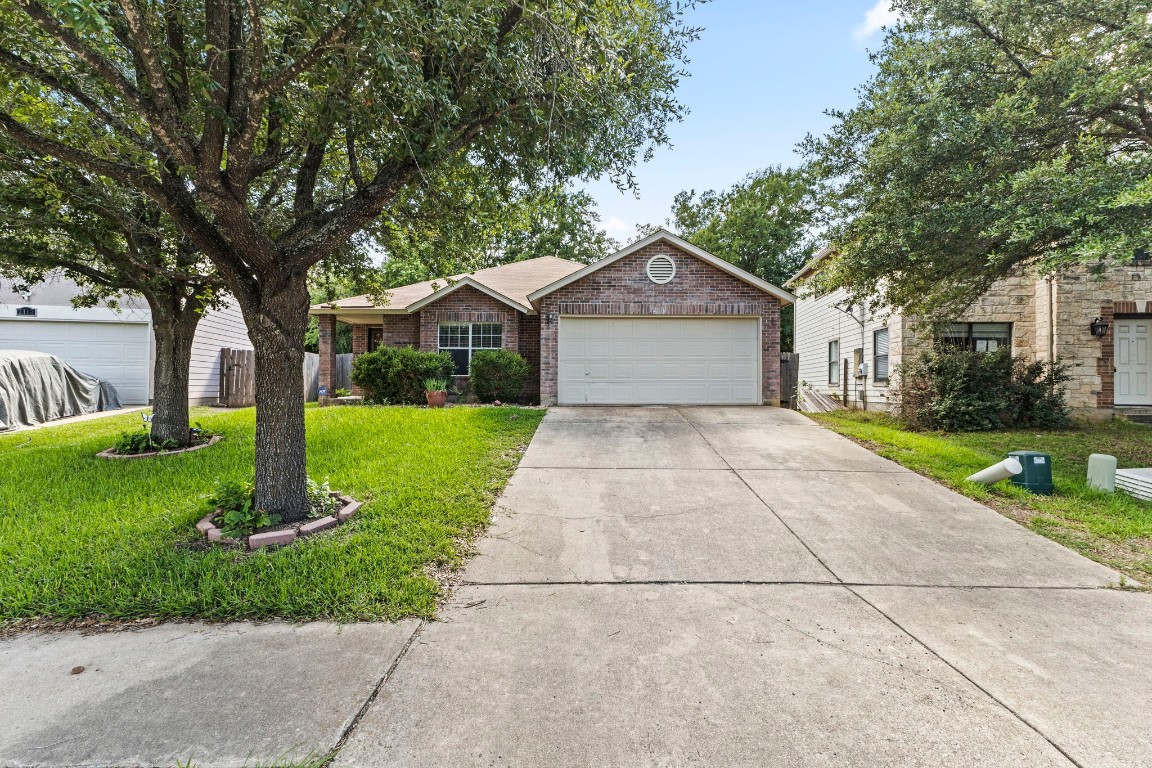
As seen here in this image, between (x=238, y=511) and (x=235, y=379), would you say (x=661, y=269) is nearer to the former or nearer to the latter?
(x=238, y=511)

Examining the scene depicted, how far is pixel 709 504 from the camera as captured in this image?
5242mm

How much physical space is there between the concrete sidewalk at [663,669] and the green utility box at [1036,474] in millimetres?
1841

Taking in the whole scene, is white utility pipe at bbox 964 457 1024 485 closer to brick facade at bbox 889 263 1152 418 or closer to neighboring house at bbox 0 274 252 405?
brick facade at bbox 889 263 1152 418

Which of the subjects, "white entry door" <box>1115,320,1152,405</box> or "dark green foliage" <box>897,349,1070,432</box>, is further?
"white entry door" <box>1115,320,1152,405</box>

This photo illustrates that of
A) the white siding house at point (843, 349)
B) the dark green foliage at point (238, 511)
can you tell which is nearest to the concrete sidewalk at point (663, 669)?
the dark green foliage at point (238, 511)

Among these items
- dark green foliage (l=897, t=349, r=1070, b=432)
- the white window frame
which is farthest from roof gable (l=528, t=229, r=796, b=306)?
dark green foliage (l=897, t=349, r=1070, b=432)

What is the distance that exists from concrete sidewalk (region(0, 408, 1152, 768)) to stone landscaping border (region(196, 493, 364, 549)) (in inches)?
39.1

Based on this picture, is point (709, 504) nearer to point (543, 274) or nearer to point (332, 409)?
point (332, 409)

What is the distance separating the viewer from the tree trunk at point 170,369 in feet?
A: 24.3

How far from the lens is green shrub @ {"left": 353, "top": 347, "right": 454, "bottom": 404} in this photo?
12.9m

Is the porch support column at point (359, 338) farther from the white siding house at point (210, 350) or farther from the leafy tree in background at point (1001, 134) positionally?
the leafy tree in background at point (1001, 134)

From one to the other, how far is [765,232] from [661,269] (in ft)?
59.3

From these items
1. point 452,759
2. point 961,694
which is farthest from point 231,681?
point 961,694

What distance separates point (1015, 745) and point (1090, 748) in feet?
1.00
